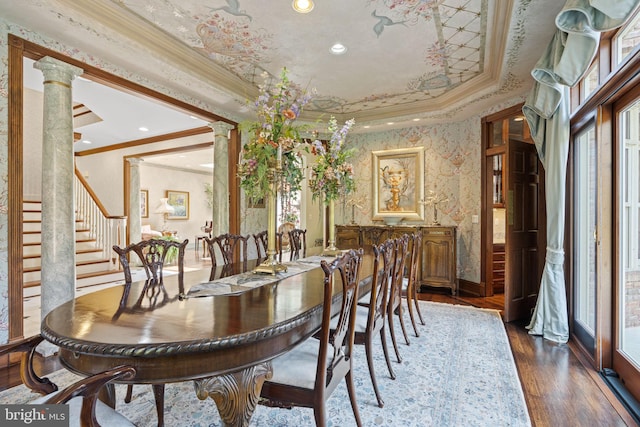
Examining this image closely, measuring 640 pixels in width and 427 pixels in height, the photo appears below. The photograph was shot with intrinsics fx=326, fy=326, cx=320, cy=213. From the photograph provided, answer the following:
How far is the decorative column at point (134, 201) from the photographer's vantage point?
26.2 ft

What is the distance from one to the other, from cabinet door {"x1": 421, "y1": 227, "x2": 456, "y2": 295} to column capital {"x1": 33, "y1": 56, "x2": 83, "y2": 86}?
456cm

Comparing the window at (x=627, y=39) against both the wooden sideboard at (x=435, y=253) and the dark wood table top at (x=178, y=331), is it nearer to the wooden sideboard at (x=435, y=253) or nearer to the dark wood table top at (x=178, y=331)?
the dark wood table top at (x=178, y=331)

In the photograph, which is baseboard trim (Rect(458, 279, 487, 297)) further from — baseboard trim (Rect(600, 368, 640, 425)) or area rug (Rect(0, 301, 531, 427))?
baseboard trim (Rect(600, 368, 640, 425))

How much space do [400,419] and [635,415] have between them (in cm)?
134

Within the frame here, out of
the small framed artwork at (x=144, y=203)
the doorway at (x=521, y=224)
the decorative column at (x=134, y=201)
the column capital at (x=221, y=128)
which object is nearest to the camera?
the doorway at (x=521, y=224)

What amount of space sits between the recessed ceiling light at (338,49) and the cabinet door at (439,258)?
2.80 metres

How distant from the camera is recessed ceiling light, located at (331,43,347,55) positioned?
3.23 metres

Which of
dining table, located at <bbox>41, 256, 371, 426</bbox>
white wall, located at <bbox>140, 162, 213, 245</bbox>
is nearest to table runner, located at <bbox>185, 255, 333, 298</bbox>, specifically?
dining table, located at <bbox>41, 256, 371, 426</bbox>

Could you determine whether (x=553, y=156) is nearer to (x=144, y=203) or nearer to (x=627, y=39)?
(x=627, y=39)

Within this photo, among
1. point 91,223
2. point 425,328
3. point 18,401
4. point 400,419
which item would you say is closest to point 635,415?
point 400,419

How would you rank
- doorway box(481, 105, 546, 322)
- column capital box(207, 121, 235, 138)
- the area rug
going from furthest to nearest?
Answer: 1. column capital box(207, 121, 235, 138)
2. doorway box(481, 105, 546, 322)
3. the area rug

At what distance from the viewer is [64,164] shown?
2.82 meters

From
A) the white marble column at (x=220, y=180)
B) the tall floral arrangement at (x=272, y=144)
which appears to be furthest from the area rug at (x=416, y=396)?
the white marble column at (x=220, y=180)

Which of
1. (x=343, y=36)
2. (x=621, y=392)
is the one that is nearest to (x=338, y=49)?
(x=343, y=36)
